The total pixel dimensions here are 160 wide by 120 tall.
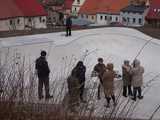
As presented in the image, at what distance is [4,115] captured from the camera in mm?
5121

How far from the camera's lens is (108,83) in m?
10.1

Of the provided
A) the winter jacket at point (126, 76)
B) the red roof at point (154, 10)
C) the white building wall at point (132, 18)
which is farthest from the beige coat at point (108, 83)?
A: the white building wall at point (132, 18)

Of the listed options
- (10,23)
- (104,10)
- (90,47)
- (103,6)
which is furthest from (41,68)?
(103,6)

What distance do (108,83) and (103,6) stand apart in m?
63.9

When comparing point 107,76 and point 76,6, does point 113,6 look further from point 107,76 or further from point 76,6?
point 107,76

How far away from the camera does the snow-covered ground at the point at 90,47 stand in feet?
52.0

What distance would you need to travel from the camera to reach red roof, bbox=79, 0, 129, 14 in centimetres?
7212

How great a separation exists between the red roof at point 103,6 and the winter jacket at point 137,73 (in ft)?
199

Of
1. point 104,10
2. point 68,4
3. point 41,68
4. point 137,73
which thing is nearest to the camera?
point 41,68

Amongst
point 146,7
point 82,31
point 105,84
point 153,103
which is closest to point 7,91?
point 105,84

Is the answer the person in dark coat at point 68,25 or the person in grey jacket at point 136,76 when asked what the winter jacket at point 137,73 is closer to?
the person in grey jacket at point 136,76

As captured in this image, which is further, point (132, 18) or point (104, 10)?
point (104, 10)

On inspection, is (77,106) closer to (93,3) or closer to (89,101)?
(89,101)

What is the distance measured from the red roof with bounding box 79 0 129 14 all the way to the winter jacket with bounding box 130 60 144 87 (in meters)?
60.5
